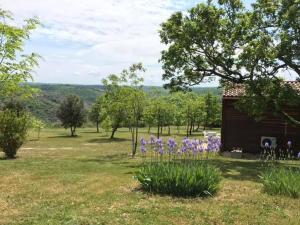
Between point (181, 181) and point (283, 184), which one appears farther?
point (283, 184)

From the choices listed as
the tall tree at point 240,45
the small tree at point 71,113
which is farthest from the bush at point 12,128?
the small tree at point 71,113

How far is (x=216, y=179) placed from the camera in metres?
10.4

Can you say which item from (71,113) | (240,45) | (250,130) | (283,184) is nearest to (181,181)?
(283,184)

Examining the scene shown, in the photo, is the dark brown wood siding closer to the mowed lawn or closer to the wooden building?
the wooden building

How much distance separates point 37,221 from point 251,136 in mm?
22160

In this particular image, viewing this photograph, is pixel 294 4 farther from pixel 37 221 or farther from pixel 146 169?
pixel 37 221

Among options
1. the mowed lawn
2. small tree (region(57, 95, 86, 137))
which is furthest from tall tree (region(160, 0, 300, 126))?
small tree (region(57, 95, 86, 137))

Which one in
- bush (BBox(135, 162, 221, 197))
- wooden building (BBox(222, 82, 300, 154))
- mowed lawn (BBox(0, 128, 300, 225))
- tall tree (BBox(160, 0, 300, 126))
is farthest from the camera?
wooden building (BBox(222, 82, 300, 154))

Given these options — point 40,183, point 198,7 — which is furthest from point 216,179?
point 198,7

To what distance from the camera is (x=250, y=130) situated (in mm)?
28250

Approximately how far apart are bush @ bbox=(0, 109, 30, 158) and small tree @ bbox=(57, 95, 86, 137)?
40.3 meters

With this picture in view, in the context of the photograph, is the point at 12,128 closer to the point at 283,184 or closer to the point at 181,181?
the point at 181,181

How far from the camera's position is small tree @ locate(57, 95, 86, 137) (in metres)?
62.3

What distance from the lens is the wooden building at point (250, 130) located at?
89.2 feet
